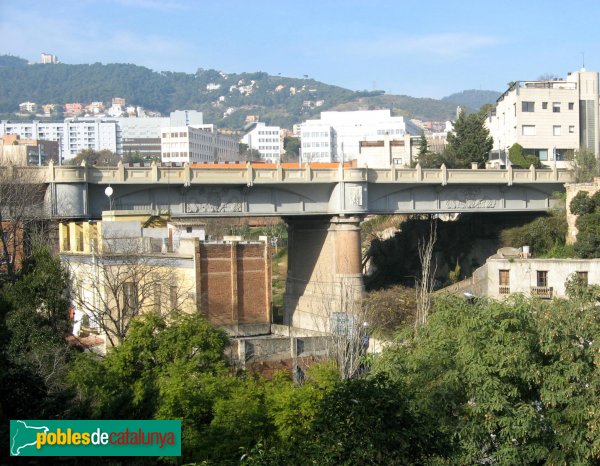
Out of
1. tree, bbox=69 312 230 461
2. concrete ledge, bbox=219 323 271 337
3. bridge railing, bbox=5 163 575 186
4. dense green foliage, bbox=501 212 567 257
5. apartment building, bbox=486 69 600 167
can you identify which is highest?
apartment building, bbox=486 69 600 167

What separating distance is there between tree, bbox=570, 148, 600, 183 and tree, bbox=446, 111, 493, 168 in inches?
358

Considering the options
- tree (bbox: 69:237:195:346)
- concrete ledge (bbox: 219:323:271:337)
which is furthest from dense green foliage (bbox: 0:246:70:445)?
concrete ledge (bbox: 219:323:271:337)

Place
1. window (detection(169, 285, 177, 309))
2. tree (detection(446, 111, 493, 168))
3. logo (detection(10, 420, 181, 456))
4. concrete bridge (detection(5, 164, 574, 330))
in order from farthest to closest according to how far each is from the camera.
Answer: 1. tree (detection(446, 111, 493, 168))
2. concrete bridge (detection(5, 164, 574, 330))
3. window (detection(169, 285, 177, 309))
4. logo (detection(10, 420, 181, 456))

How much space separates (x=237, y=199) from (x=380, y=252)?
60.2ft

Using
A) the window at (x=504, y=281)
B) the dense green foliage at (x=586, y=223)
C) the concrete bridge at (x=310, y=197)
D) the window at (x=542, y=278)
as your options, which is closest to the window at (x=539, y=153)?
the concrete bridge at (x=310, y=197)

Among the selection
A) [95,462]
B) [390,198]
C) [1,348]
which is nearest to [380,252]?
[390,198]

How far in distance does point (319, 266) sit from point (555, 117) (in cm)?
2723

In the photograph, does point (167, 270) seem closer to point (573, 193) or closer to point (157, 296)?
point (157, 296)

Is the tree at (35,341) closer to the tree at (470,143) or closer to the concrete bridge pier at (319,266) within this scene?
the concrete bridge pier at (319,266)

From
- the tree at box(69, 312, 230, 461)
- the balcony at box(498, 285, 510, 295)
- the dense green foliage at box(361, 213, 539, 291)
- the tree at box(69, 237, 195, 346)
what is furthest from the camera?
the dense green foliage at box(361, 213, 539, 291)

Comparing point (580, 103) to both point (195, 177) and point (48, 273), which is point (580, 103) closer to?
point (195, 177)

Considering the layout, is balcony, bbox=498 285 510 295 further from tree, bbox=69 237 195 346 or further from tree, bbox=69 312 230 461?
tree, bbox=69 312 230 461

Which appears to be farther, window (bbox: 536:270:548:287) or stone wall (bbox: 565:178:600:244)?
stone wall (bbox: 565:178:600:244)

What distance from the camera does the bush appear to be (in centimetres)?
5125
